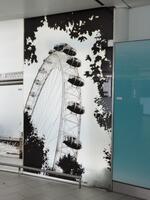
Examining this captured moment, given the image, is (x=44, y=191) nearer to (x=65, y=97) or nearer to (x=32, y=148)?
(x=32, y=148)

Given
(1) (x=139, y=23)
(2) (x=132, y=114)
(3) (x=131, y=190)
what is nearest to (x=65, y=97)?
(2) (x=132, y=114)

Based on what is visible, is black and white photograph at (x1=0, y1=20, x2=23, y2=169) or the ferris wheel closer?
the ferris wheel

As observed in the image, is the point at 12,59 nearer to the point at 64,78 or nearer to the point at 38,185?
the point at 64,78

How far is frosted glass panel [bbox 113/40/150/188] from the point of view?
4.05 metres

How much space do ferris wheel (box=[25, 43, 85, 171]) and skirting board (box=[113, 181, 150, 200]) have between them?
2.90 feet

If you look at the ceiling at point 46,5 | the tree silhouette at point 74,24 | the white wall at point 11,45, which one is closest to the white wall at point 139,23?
the ceiling at point 46,5

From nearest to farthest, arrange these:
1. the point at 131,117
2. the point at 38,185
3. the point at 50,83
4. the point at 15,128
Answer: the point at 131,117, the point at 38,185, the point at 50,83, the point at 15,128

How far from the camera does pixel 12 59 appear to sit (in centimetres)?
558

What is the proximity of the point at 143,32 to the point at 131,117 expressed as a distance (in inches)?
47.9

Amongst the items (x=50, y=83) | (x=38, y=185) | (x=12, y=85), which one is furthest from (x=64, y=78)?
(x=38, y=185)

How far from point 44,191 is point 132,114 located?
1655mm

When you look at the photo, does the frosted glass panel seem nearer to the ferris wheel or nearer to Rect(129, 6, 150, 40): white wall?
Rect(129, 6, 150, 40): white wall

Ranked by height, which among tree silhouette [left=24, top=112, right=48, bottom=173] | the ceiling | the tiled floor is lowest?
the tiled floor

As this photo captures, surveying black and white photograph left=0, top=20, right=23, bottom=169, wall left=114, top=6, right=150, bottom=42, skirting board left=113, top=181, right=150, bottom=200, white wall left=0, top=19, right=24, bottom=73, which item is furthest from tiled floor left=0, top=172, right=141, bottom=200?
wall left=114, top=6, right=150, bottom=42
